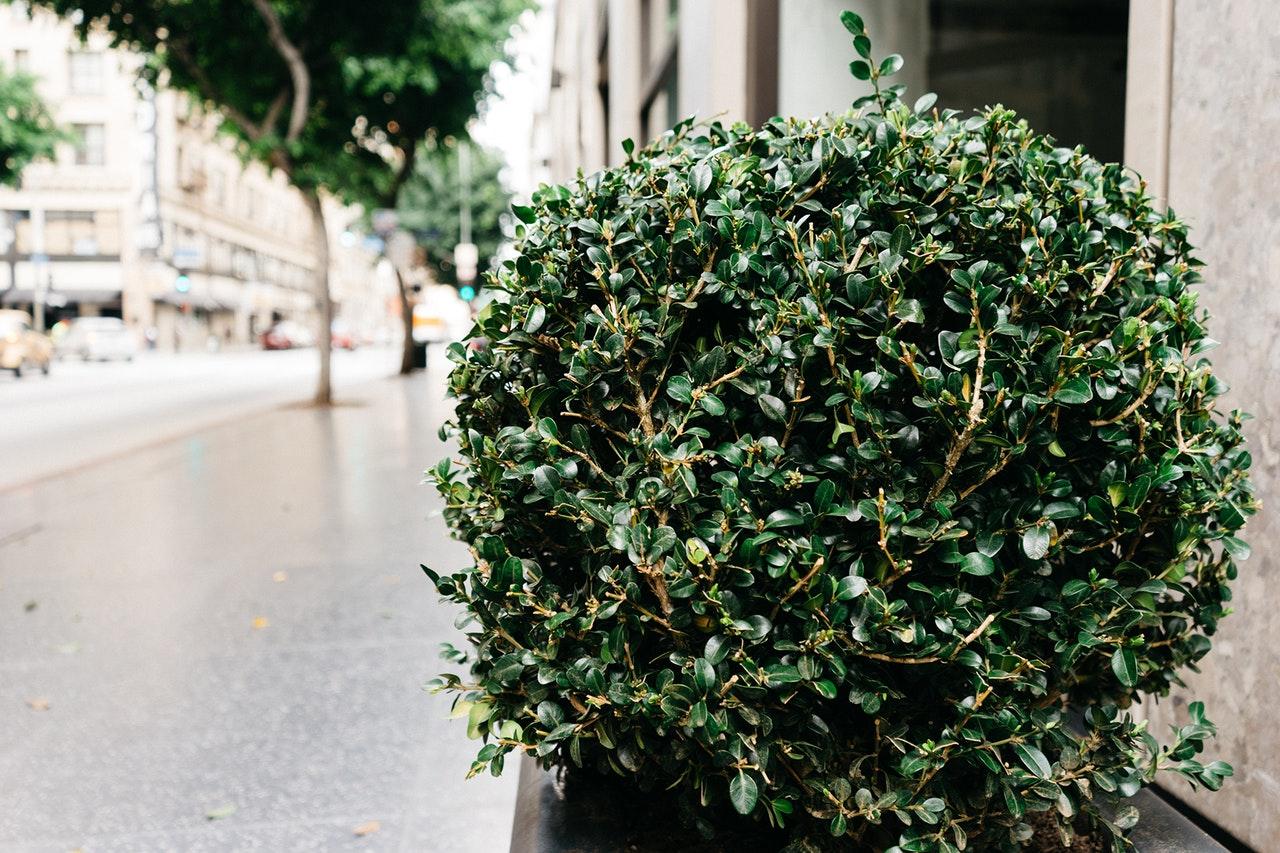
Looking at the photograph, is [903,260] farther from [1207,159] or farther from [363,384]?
[363,384]

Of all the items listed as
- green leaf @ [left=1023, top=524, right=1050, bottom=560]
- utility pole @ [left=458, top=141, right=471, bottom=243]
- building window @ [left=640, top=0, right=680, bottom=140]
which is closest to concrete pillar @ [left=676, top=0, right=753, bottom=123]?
building window @ [left=640, top=0, right=680, bottom=140]

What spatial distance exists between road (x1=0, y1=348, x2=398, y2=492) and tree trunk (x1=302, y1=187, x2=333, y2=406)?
4.17 ft

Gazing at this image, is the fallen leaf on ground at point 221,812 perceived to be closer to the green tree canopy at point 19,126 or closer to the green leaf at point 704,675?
the green leaf at point 704,675

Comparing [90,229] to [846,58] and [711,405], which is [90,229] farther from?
[711,405]

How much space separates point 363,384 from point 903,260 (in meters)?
25.4

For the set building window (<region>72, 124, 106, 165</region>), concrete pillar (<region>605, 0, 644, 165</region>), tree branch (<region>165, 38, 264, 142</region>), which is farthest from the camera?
building window (<region>72, 124, 106, 165</region>)

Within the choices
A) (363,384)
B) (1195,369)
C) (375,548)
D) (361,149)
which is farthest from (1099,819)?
(363,384)

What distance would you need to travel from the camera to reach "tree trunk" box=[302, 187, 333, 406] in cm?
1788

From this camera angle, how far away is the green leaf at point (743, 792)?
1.79 metres

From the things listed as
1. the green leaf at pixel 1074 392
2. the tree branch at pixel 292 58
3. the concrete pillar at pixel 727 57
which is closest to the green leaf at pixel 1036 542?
the green leaf at pixel 1074 392

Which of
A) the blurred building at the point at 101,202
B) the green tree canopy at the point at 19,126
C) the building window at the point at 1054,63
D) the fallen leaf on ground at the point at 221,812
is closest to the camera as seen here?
the fallen leaf on ground at the point at 221,812

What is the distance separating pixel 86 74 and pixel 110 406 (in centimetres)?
4273

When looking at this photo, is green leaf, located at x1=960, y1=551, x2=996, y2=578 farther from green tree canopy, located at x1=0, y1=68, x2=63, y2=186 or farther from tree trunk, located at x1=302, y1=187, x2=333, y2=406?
green tree canopy, located at x1=0, y1=68, x2=63, y2=186

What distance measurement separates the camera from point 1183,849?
210 centimetres
